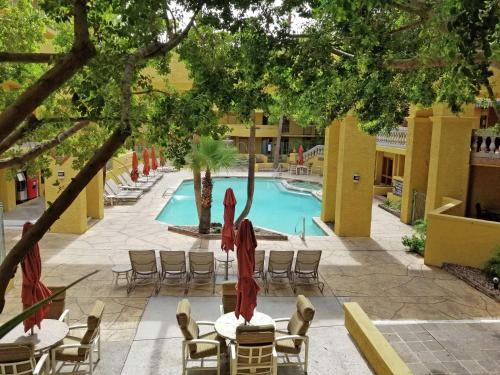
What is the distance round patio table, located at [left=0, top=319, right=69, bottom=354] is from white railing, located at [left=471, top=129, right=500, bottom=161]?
45.1ft

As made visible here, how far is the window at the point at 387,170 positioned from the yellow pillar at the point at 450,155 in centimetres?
1346

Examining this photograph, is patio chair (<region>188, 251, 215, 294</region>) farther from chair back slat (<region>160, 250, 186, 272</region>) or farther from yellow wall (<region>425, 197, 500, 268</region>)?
yellow wall (<region>425, 197, 500, 268</region>)

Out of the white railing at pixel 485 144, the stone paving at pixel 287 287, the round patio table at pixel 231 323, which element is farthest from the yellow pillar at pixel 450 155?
the round patio table at pixel 231 323

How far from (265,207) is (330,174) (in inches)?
311

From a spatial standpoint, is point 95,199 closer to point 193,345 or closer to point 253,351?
Result: point 193,345

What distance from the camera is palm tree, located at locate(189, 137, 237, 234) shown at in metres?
15.8

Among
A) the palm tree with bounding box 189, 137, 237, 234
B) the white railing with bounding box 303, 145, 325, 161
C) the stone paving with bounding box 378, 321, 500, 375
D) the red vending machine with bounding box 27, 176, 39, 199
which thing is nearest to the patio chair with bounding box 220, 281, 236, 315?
the stone paving with bounding box 378, 321, 500, 375

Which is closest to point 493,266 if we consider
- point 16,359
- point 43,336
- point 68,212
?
point 43,336

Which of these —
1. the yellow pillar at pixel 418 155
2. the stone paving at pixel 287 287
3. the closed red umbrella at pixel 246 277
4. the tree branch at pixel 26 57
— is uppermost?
the tree branch at pixel 26 57

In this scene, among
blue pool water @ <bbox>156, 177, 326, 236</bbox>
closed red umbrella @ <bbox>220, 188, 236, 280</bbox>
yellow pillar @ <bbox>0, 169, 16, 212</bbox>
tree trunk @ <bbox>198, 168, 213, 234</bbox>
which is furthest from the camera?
blue pool water @ <bbox>156, 177, 326, 236</bbox>

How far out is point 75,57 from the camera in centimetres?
356

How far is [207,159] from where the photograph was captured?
15750 mm

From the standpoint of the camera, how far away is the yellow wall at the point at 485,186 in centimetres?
1650

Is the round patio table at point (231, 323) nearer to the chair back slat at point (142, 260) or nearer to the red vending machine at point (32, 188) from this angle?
the chair back slat at point (142, 260)
